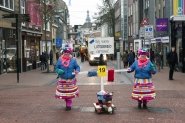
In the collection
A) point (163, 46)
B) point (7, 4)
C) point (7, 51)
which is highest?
point (7, 4)

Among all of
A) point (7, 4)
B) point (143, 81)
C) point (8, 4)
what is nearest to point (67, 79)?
point (143, 81)

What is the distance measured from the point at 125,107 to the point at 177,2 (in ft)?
67.1

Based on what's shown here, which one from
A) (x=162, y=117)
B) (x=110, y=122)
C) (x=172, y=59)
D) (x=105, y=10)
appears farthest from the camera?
(x=105, y=10)

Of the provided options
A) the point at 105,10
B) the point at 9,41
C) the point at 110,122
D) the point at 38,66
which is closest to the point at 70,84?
the point at 110,122

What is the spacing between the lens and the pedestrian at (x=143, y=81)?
1274 cm

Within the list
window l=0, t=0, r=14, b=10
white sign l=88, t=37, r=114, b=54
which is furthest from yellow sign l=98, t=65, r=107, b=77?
→ window l=0, t=0, r=14, b=10

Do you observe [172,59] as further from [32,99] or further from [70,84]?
[70,84]

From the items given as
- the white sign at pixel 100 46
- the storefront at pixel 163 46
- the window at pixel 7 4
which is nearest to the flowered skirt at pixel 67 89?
the white sign at pixel 100 46

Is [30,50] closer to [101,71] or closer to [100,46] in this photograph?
[100,46]

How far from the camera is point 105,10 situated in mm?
73938

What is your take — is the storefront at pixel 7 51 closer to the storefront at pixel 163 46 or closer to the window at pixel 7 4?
the window at pixel 7 4

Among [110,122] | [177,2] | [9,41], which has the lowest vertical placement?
[110,122]

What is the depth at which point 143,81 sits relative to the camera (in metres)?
12.8

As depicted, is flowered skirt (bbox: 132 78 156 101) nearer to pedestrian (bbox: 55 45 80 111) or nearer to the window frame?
pedestrian (bbox: 55 45 80 111)
